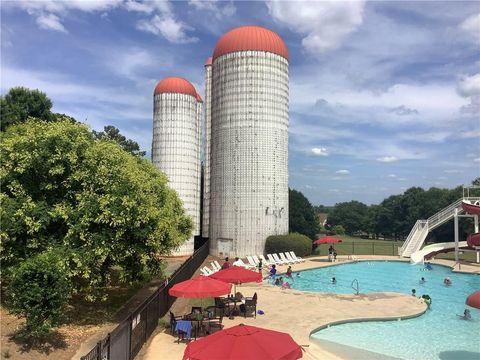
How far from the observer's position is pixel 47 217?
1498cm

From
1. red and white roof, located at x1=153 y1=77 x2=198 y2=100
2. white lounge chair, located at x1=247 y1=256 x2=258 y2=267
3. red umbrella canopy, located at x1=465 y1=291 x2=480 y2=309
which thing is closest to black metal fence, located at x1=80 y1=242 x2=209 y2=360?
red umbrella canopy, located at x1=465 y1=291 x2=480 y2=309

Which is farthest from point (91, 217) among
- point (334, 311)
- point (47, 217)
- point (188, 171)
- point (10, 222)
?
point (188, 171)

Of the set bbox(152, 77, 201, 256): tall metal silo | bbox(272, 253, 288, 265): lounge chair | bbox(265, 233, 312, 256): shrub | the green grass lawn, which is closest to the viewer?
bbox(272, 253, 288, 265): lounge chair

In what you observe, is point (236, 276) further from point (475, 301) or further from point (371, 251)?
point (371, 251)

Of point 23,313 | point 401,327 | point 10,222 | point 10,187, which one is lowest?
point 401,327

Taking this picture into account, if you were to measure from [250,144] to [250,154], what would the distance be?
96 centimetres

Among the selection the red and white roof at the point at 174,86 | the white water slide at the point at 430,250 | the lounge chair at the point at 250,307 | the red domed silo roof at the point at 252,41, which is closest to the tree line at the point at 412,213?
the white water slide at the point at 430,250

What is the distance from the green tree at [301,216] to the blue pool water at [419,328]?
60.1 ft

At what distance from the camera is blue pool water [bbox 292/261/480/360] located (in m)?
14.3

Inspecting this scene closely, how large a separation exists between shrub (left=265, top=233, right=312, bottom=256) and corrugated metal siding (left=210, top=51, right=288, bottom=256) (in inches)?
38.4

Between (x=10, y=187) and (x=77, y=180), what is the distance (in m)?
2.66

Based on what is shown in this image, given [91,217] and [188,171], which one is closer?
[91,217]

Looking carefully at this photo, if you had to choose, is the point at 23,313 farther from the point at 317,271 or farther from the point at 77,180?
the point at 317,271

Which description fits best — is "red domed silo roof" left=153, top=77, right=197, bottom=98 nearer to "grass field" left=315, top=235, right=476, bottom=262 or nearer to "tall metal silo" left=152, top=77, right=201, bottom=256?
"tall metal silo" left=152, top=77, right=201, bottom=256
